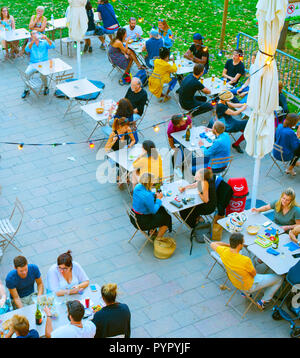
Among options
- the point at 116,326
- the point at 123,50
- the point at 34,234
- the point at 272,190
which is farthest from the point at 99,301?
the point at 123,50

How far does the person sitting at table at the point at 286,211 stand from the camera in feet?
26.7

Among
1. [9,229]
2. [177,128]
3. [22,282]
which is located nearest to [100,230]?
[9,229]

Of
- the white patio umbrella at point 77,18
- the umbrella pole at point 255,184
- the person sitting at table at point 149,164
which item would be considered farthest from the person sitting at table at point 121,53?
the umbrella pole at point 255,184

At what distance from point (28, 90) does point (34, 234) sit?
16.0ft

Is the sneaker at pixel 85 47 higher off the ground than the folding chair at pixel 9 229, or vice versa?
the sneaker at pixel 85 47

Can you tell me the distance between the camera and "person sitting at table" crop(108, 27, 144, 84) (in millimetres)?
13320

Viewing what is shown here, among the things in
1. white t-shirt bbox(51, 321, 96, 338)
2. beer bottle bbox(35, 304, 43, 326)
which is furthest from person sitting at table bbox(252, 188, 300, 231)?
beer bottle bbox(35, 304, 43, 326)

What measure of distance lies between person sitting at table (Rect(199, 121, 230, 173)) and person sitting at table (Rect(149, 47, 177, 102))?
2981mm

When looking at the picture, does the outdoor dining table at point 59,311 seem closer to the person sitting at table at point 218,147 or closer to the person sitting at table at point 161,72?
the person sitting at table at point 218,147

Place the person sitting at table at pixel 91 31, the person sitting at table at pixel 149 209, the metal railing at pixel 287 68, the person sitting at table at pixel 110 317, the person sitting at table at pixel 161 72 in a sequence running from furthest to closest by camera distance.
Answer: the person sitting at table at pixel 91 31 → the metal railing at pixel 287 68 → the person sitting at table at pixel 161 72 → the person sitting at table at pixel 149 209 → the person sitting at table at pixel 110 317

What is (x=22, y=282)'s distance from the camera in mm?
7113

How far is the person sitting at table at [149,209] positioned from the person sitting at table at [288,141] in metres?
2.71

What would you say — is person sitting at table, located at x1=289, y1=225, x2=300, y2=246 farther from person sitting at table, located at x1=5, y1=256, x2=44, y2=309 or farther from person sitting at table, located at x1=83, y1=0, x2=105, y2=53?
person sitting at table, located at x1=83, y1=0, x2=105, y2=53
